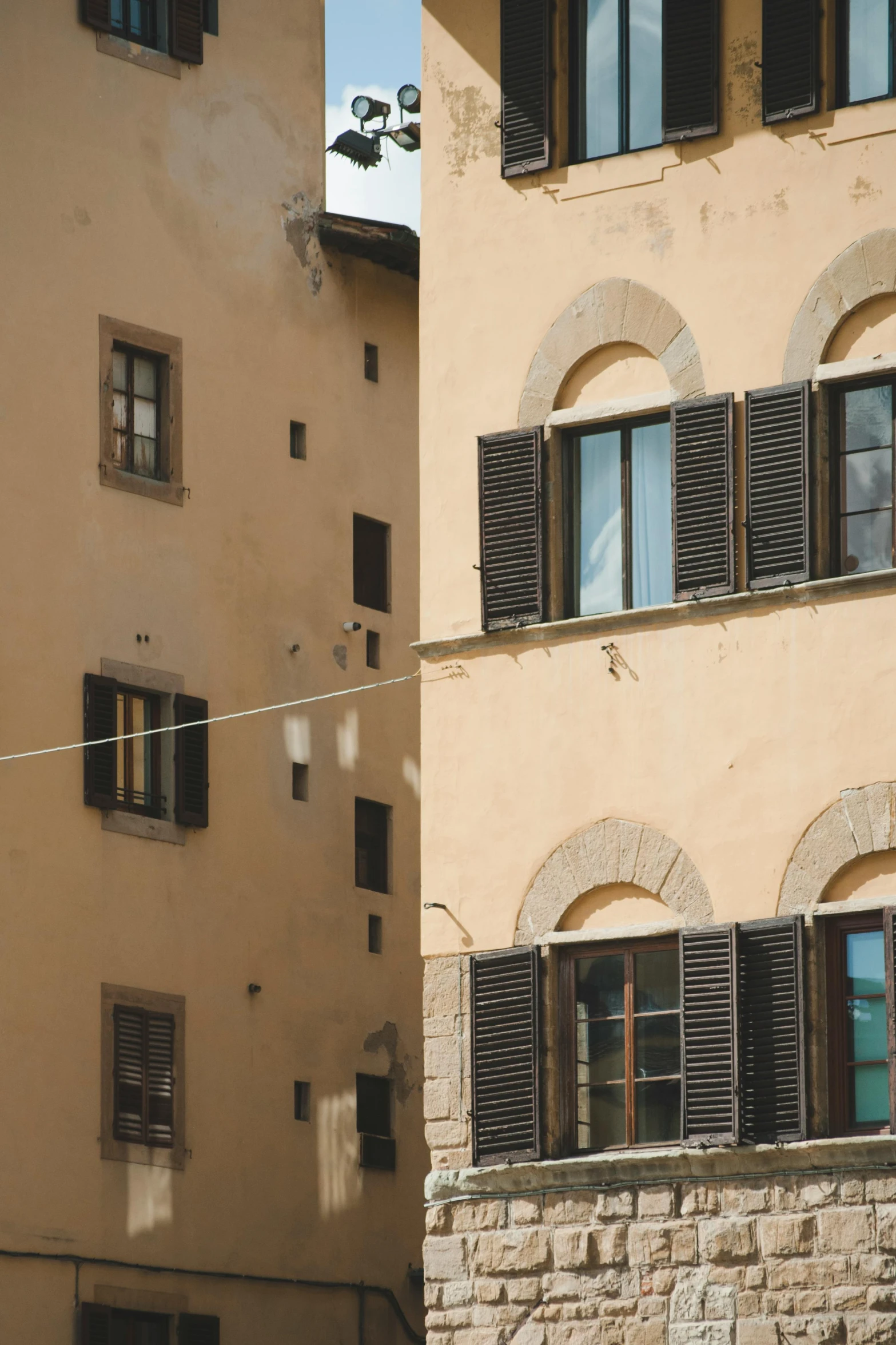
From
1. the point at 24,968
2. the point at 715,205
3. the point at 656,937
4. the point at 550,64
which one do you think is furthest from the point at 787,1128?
the point at 24,968

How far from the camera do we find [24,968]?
27344 mm

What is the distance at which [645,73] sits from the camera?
21.7 metres

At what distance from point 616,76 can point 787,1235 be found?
8538 millimetres

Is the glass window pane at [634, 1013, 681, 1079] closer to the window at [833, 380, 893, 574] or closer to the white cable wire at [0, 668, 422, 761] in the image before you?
the window at [833, 380, 893, 574]

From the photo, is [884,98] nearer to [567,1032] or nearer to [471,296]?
[471,296]

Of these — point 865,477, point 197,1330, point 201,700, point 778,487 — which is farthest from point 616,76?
point 197,1330

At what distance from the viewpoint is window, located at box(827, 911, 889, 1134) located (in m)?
19.4

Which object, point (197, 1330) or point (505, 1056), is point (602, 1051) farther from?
point (197, 1330)

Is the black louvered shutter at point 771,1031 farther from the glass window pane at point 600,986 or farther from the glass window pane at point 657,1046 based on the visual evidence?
the glass window pane at point 600,986

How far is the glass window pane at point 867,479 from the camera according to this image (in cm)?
2022


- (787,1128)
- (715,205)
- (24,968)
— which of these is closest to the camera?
(787,1128)

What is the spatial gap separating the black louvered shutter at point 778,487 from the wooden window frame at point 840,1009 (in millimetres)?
2379

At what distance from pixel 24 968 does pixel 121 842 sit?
1.77m

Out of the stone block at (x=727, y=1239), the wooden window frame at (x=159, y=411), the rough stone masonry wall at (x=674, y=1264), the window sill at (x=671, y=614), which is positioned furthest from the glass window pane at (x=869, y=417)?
the wooden window frame at (x=159, y=411)
